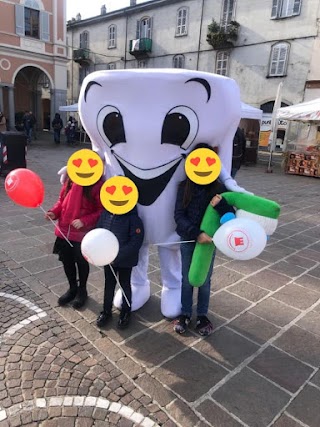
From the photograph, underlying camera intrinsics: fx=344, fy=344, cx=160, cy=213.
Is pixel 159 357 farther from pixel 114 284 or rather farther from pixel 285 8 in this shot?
pixel 285 8

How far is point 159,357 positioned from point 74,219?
1188mm

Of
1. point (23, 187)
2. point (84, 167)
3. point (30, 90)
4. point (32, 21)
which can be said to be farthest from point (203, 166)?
point (30, 90)

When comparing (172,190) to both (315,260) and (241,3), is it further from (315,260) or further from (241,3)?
(241,3)

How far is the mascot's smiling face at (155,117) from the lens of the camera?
7.18ft

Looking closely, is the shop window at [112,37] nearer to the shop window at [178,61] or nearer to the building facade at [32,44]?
the building facade at [32,44]

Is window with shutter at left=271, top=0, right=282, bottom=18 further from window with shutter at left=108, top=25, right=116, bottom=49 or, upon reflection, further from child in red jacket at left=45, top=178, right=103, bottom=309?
child in red jacket at left=45, top=178, right=103, bottom=309

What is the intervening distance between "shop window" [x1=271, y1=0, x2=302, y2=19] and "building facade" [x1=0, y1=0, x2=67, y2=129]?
11320mm

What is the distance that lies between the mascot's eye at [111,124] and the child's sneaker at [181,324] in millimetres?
1447

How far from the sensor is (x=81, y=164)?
2.39 m

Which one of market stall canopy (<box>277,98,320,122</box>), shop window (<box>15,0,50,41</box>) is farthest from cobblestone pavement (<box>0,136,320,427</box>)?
shop window (<box>15,0,50,41</box>)

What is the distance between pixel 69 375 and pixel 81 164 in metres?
1.38

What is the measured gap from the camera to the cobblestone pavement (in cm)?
194

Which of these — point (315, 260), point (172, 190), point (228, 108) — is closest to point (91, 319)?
point (172, 190)

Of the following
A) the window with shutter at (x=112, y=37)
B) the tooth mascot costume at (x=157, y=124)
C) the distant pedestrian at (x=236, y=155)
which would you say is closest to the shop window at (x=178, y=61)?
the window with shutter at (x=112, y=37)
